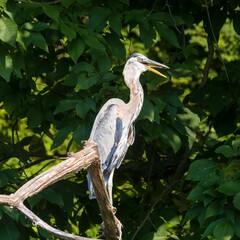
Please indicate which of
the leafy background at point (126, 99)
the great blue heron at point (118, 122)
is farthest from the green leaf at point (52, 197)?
the great blue heron at point (118, 122)

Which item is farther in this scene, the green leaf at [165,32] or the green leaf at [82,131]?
the green leaf at [165,32]

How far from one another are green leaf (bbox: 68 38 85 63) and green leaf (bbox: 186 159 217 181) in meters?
0.88

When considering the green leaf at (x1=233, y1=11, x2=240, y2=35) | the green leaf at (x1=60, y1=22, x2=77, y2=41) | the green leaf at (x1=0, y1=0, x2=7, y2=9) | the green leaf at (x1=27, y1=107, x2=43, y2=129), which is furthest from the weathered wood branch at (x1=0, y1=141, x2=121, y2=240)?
the green leaf at (x1=233, y1=11, x2=240, y2=35)

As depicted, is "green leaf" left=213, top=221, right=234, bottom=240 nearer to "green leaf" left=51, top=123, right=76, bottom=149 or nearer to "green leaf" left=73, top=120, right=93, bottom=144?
"green leaf" left=73, top=120, right=93, bottom=144

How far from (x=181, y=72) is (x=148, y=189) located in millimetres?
1286

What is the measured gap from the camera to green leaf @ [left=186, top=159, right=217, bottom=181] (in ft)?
15.4

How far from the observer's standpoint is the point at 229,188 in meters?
4.50

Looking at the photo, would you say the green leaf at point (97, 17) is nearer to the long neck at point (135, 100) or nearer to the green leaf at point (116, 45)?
the green leaf at point (116, 45)

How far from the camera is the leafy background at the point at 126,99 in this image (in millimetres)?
4527

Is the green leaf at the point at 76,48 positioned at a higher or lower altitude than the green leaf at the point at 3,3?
lower

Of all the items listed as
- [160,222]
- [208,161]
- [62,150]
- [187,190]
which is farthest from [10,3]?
[62,150]

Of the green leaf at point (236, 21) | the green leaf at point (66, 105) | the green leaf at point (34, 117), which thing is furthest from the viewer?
the green leaf at point (236, 21)

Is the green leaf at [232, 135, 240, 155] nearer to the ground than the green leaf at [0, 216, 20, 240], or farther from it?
farther from it

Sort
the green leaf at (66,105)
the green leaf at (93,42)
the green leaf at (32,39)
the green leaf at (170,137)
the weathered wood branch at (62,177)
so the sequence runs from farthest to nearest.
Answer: the green leaf at (170,137)
the green leaf at (66,105)
the green leaf at (93,42)
the green leaf at (32,39)
the weathered wood branch at (62,177)
